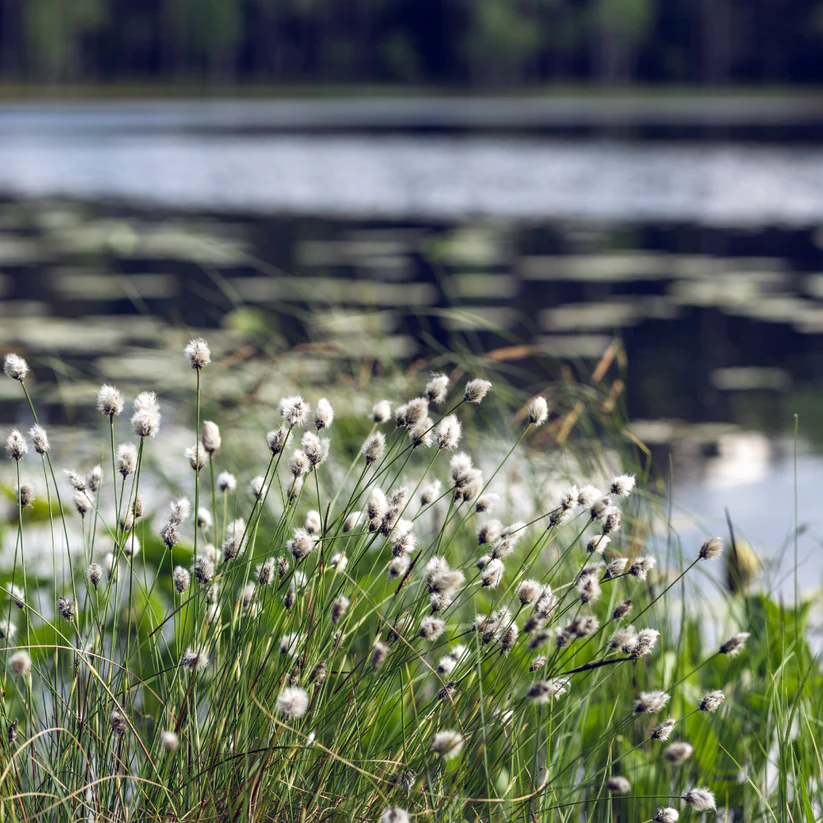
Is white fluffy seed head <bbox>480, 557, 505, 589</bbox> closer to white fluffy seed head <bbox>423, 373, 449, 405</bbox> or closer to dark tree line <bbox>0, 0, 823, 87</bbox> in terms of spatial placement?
white fluffy seed head <bbox>423, 373, 449, 405</bbox>

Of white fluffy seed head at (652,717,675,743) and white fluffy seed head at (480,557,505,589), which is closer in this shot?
white fluffy seed head at (652,717,675,743)

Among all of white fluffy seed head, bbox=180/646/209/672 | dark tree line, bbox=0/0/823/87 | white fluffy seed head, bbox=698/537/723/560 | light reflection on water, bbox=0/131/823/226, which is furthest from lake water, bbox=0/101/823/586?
dark tree line, bbox=0/0/823/87

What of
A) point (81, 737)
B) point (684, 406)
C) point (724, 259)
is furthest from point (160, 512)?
point (724, 259)

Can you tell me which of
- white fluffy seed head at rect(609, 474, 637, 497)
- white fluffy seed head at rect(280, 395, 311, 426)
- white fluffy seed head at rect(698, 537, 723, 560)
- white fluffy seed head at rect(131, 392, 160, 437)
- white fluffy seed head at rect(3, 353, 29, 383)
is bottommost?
white fluffy seed head at rect(698, 537, 723, 560)

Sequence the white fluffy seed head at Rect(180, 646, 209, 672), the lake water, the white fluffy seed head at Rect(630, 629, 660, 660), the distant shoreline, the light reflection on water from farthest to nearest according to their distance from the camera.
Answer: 1. the distant shoreline
2. the light reflection on water
3. the lake water
4. the white fluffy seed head at Rect(180, 646, 209, 672)
5. the white fluffy seed head at Rect(630, 629, 660, 660)

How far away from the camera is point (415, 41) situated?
50875 mm

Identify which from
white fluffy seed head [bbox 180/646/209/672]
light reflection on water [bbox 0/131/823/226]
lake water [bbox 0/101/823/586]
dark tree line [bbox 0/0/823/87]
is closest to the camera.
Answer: white fluffy seed head [bbox 180/646/209/672]

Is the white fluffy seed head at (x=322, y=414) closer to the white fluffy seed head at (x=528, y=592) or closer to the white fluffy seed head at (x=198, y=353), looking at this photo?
the white fluffy seed head at (x=198, y=353)

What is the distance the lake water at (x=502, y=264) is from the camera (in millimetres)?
4566

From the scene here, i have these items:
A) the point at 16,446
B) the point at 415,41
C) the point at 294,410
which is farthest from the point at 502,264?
the point at 415,41

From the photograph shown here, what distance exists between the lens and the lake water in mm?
4566

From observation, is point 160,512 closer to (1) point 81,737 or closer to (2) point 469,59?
(1) point 81,737

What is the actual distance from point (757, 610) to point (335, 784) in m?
1.05

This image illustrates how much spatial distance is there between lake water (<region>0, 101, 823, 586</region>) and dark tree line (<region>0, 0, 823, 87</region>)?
27243mm
